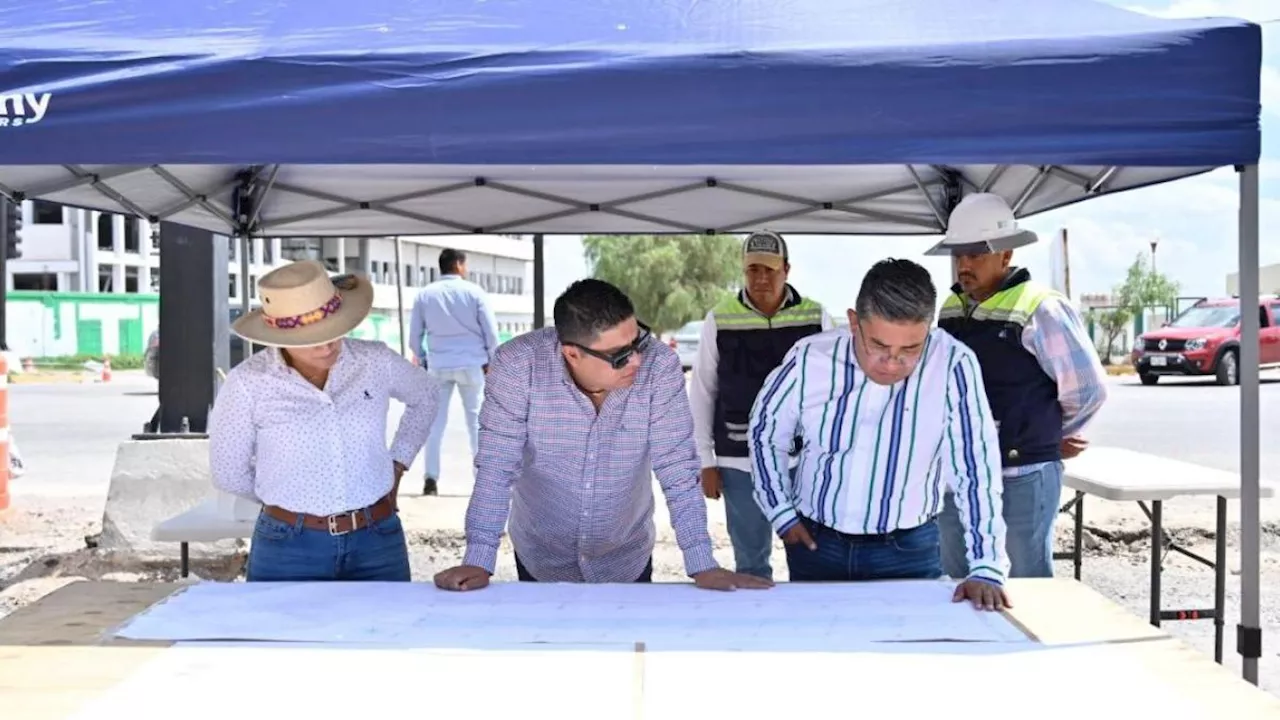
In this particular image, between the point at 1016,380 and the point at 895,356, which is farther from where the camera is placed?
the point at 1016,380

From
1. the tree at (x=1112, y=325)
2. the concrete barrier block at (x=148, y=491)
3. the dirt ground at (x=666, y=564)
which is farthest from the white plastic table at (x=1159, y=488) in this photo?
the tree at (x=1112, y=325)

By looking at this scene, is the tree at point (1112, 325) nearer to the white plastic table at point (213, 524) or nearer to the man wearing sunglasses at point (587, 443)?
the white plastic table at point (213, 524)

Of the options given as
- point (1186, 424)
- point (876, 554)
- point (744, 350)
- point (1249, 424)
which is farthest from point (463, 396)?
point (1186, 424)

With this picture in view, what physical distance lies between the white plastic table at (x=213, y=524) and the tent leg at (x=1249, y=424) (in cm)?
293

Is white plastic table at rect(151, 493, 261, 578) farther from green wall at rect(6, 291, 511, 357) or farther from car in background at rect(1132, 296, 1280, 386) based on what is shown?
green wall at rect(6, 291, 511, 357)

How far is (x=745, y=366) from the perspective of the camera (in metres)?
4.07

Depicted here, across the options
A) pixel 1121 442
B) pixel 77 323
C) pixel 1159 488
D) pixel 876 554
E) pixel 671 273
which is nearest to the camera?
pixel 876 554

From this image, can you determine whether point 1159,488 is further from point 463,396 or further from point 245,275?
point 463,396

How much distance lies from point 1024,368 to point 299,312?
195 centimetres

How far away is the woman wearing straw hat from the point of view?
9.23 feet

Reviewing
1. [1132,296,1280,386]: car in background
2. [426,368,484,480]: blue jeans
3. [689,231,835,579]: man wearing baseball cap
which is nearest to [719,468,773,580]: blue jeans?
[689,231,835,579]: man wearing baseball cap

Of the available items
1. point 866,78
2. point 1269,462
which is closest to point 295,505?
point 866,78

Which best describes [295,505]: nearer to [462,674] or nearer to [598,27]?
[462,674]

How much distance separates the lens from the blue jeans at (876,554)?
9.06ft
